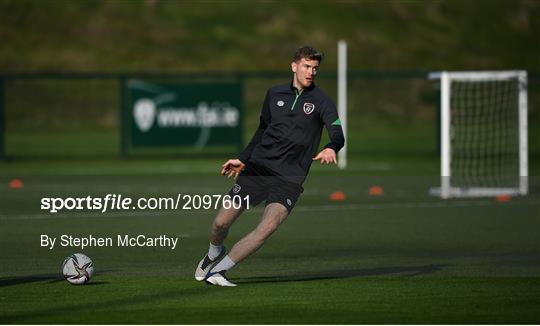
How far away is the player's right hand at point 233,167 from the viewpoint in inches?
546

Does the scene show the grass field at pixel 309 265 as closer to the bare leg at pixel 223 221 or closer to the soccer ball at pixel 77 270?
the soccer ball at pixel 77 270

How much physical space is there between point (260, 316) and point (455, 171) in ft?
65.1

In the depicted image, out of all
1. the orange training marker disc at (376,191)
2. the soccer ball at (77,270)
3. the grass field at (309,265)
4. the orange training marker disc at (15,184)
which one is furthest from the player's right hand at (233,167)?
the orange training marker disc at (15,184)

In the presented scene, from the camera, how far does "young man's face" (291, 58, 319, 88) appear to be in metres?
13.6

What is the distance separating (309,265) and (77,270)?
118 inches

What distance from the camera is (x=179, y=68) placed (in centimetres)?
7975

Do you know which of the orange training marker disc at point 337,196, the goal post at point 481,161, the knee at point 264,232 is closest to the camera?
the knee at point 264,232

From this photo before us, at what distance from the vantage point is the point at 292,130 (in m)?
14.0

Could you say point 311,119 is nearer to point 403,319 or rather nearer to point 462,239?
point 403,319

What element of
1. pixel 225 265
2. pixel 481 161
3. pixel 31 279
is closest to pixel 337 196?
pixel 481 161

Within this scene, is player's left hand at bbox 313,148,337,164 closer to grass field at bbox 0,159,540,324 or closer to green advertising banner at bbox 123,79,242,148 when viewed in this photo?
grass field at bbox 0,159,540,324

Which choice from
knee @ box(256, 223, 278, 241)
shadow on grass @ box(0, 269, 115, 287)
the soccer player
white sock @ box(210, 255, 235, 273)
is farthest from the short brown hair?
shadow on grass @ box(0, 269, 115, 287)

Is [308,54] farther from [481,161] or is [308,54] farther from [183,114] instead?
[183,114]

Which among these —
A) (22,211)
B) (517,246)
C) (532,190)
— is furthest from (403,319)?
(532,190)
